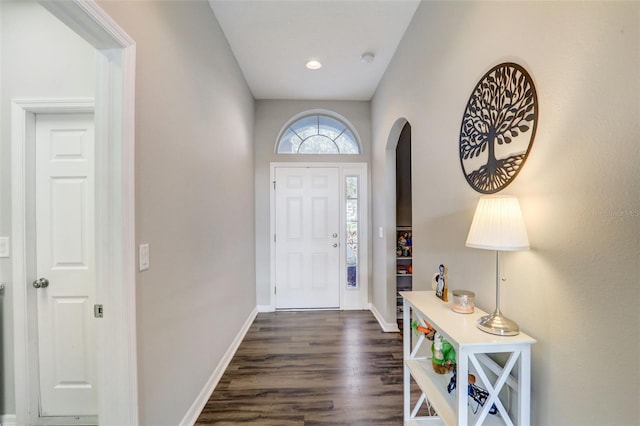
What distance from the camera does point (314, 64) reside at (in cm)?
280

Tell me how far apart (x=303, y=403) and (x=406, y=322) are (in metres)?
0.98

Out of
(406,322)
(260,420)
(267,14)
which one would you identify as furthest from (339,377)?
(267,14)

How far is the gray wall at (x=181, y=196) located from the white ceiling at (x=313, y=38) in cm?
24

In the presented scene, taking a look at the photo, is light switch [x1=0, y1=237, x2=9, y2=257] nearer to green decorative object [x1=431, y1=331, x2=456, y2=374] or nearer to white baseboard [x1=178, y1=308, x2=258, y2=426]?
white baseboard [x1=178, y1=308, x2=258, y2=426]

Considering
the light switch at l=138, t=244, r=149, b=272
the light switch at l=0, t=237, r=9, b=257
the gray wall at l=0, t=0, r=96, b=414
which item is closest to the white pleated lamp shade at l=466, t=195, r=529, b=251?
the light switch at l=138, t=244, r=149, b=272

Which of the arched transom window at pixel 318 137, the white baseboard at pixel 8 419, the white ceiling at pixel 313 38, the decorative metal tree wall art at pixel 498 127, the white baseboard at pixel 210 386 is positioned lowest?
the white baseboard at pixel 210 386

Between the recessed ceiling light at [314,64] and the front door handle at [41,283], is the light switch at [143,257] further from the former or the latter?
the recessed ceiling light at [314,64]

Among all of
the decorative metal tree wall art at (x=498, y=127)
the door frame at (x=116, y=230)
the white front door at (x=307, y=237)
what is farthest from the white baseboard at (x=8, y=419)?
the decorative metal tree wall art at (x=498, y=127)

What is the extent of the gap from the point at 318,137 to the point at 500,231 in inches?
125

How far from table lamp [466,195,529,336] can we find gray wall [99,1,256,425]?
4.72 feet

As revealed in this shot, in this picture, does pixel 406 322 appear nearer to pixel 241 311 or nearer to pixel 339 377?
pixel 339 377

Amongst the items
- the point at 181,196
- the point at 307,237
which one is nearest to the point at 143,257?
the point at 181,196

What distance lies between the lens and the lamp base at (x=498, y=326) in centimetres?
102

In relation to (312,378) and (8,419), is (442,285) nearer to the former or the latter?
(312,378)
